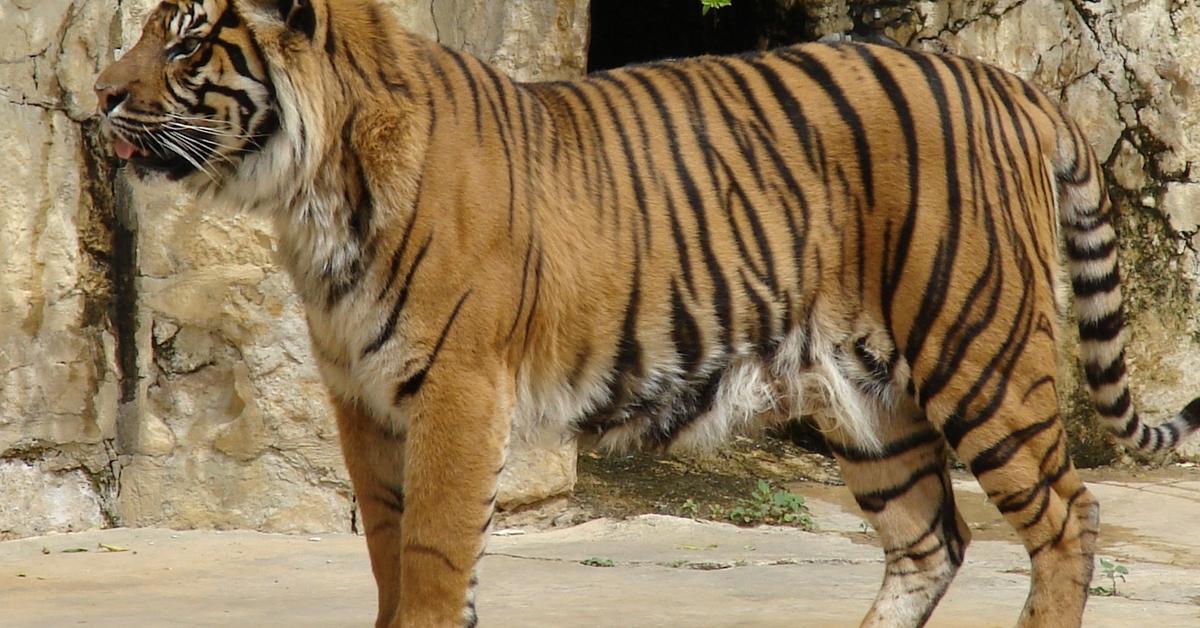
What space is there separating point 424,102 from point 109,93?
0.67m

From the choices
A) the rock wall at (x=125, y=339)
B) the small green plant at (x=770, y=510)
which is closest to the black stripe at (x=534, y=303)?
the rock wall at (x=125, y=339)

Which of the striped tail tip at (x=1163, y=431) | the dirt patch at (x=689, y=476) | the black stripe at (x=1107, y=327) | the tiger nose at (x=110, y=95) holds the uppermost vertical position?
the tiger nose at (x=110, y=95)

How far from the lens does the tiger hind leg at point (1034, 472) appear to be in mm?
3623

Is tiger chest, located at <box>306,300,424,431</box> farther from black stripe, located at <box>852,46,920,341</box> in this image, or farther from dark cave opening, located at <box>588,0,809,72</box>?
dark cave opening, located at <box>588,0,809,72</box>

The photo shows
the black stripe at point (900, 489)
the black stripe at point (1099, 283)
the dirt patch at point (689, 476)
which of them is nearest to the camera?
the black stripe at point (1099, 283)

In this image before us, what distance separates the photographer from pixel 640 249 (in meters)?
3.60

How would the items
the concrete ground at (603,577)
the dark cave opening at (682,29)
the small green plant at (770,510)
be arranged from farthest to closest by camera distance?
the dark cave opening at (682,29), the small green plant at (770,510), the concrete ground at (603,577)

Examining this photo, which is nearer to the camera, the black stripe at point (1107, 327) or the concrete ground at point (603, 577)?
the black stripe at point (1107, 327)

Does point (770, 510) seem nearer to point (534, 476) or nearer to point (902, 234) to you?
point (534, 476)

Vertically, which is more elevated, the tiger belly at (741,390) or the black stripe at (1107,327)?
the black stripe at (1107,327)

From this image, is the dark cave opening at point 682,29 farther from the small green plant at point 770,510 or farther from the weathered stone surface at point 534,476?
the weathered stone surface at point 534,476

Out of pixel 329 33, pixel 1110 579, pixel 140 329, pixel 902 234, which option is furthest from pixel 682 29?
pixel 329 33

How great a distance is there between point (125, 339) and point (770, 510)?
2.55 metres

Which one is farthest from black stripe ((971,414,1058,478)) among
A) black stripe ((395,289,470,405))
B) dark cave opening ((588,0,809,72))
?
dark cave opening ((588,0,809,72))
